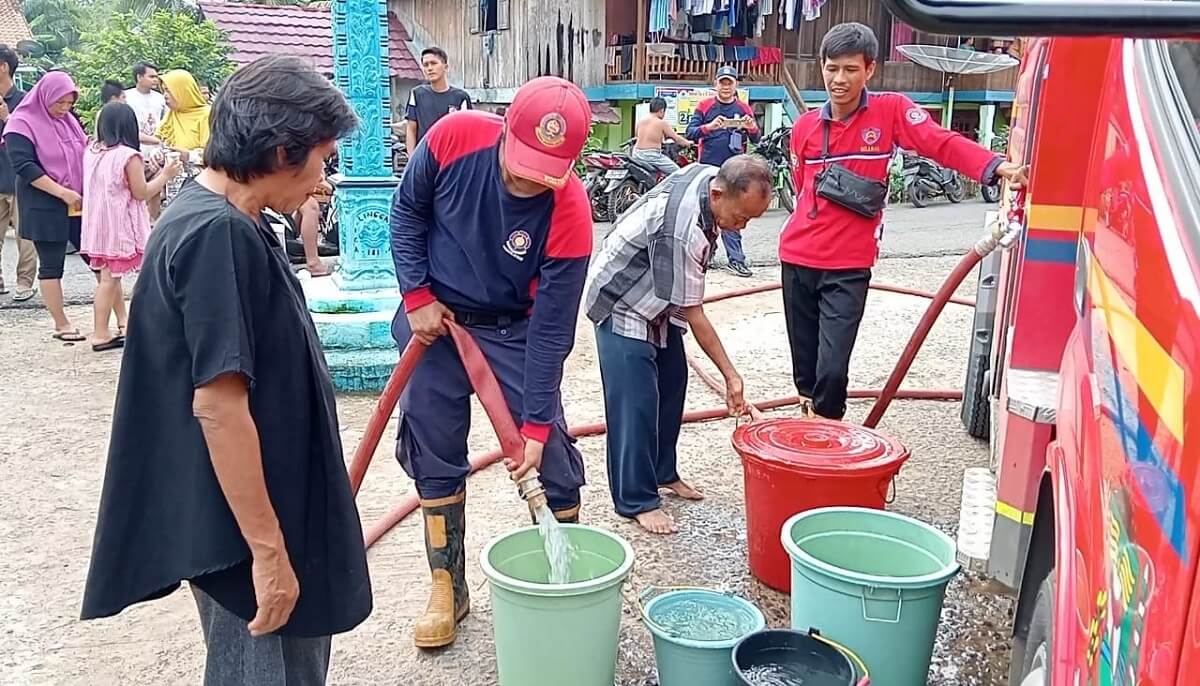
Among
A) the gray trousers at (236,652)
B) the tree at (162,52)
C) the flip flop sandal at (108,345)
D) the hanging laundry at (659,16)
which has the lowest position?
the flip flop sandal at (108,345)

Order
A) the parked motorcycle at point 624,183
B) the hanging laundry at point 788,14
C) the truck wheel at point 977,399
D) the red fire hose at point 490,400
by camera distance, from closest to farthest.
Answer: the red fire hose at point 490,400, the truck wheel at point 977,399, the parked motorcycle at point 624,183, the hanging laundry at point 788,14

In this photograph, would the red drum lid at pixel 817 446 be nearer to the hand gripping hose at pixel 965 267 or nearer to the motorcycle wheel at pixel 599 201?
the hand gripping hose at pixel 965 267

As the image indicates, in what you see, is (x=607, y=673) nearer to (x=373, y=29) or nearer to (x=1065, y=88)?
(x=1065, y=88)

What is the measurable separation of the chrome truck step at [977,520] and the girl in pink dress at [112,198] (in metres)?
4.94

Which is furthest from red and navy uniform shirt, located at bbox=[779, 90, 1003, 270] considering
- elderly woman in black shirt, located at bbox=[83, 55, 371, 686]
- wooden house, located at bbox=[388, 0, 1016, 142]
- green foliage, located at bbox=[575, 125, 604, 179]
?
wooden house, located at bbox=[388, 0, 1016, 142]

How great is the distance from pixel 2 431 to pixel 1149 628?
5.07 m

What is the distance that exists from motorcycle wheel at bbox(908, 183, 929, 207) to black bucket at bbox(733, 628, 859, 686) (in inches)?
563

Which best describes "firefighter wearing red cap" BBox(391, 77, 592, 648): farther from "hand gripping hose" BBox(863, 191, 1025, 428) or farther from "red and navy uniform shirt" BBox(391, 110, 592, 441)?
"hand gripping hose" BBox(863, 191, 1025, 428)

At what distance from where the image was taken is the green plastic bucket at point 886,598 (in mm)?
2395

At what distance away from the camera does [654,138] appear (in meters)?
11.5

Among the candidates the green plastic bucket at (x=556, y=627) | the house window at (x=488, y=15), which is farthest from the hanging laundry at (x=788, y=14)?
the green plastic bucket at (x=556, y=627)

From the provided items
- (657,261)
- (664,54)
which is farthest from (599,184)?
(657,261)

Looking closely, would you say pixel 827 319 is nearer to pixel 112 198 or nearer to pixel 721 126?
pixel 112 198

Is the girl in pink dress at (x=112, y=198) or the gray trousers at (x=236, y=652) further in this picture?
the girl in pink dress at (x=112, y=198)
